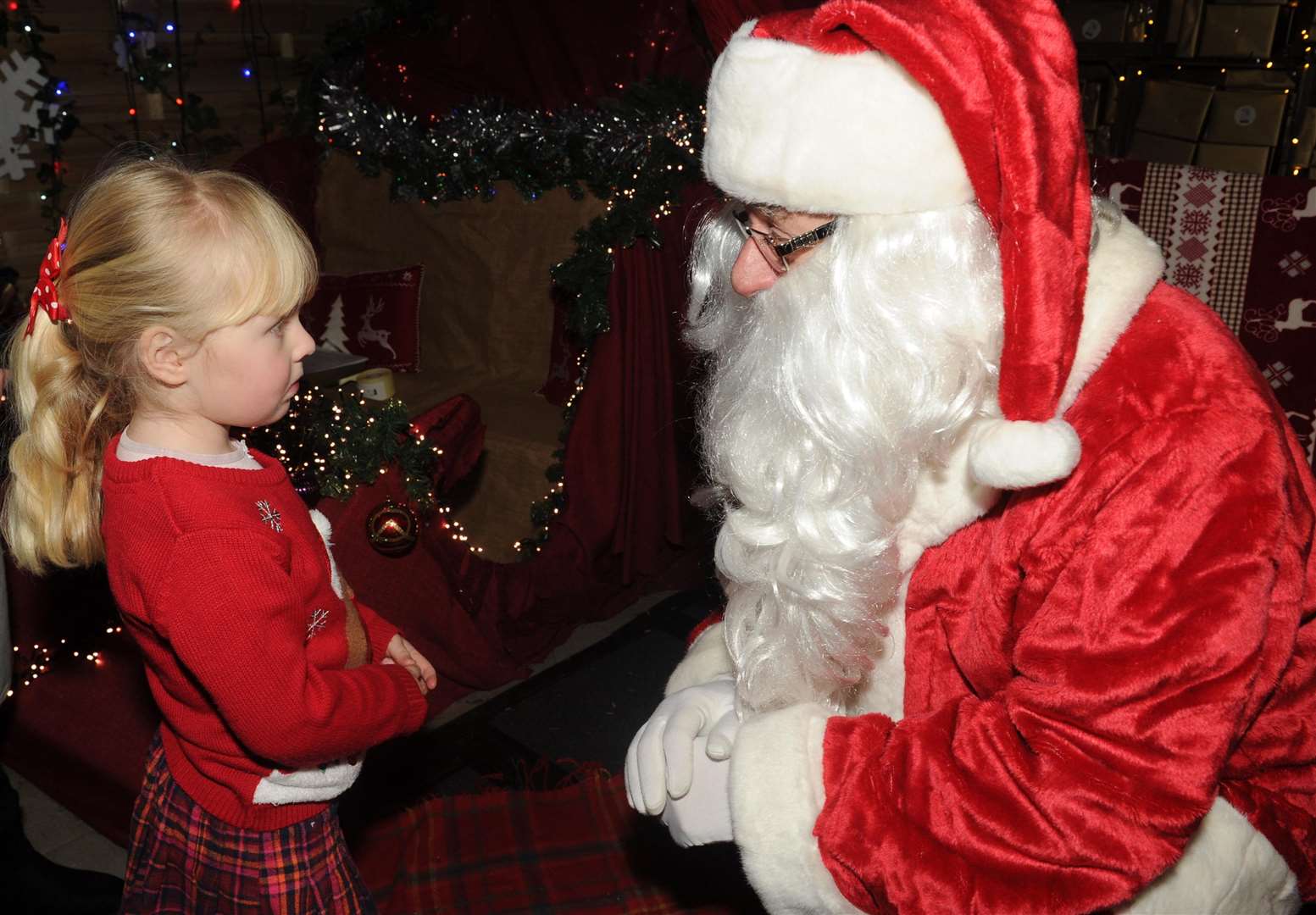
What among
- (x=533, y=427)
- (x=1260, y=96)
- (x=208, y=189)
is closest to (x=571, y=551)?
(x=533, y=427)

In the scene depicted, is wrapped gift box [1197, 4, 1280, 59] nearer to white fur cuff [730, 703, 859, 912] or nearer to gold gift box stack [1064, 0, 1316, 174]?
gold gift box stack [1064, 0, 1316, 174]

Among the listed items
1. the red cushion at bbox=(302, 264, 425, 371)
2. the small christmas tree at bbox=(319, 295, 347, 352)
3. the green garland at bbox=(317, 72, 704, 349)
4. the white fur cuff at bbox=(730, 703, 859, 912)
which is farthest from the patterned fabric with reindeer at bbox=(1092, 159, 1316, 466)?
the small christmas tree at bbox=(319, 295, 347, 352)

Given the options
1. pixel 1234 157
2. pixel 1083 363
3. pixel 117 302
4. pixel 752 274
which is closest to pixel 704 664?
pixel 752 274

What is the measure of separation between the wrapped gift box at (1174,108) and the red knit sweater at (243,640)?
169 inches

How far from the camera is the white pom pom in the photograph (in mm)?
982

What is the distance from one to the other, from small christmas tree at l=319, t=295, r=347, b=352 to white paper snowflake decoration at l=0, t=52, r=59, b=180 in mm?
1208

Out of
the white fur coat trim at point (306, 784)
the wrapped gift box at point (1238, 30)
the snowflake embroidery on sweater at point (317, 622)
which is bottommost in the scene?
the white fur coat trim at point (306, 784)

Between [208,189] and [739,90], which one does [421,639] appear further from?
[739,90]

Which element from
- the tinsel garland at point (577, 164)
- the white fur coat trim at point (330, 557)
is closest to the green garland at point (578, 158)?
the tinsel garland at point (577, 164)

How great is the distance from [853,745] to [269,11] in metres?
4.55

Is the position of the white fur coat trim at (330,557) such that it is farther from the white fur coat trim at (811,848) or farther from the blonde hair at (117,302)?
the white fur coat trim at (811,848)

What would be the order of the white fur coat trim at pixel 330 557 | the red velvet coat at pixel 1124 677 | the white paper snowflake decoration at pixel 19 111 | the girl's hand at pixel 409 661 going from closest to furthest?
the red velvet coat at pixel 1124 677, the white fur coat trim at pixel 330 557, the girl's hand at pixel 409 661, the white paper snowflake decoration at pixel 19 111

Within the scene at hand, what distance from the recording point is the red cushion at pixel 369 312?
384 centimetres

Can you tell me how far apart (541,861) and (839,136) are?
72.6 inches
